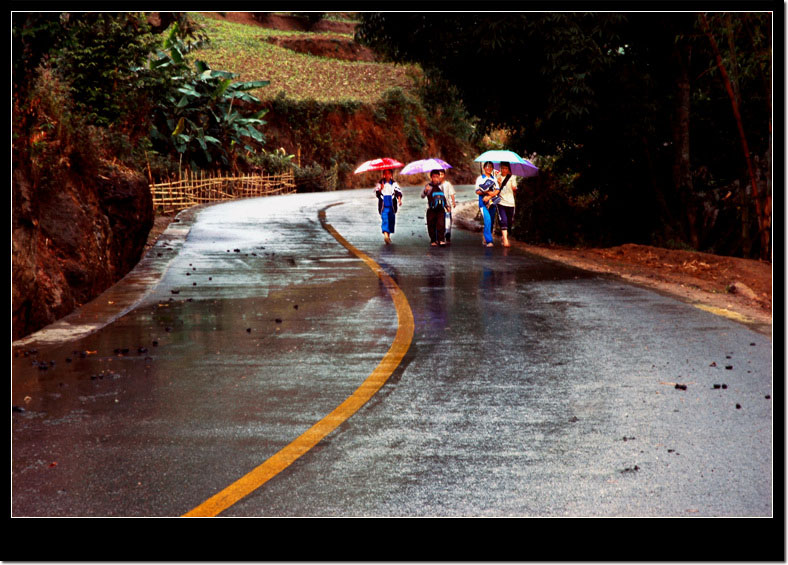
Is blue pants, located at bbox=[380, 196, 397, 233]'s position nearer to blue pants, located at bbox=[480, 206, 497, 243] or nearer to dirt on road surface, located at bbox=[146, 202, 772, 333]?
blue pants, located at bbox=[480, 206, 497, 243]

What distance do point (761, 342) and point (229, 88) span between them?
147 feet

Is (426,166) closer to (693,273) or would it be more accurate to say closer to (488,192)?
(488,192)

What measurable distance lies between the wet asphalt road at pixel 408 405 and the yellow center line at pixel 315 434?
0.08m

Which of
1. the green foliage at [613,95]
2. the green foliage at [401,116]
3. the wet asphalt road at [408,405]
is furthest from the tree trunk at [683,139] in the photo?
the green foliage at [401,116]

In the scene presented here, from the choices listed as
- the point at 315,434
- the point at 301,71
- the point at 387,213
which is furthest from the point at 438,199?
the point at 301,71

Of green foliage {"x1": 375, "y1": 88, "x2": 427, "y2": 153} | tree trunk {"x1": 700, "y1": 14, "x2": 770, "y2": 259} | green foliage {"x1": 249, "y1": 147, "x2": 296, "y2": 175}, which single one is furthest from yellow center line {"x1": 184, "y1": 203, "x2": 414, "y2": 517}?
green foliage {"x1": 375, "y1": 88, "x2": 427, "y2": 153}

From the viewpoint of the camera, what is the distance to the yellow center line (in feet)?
18.1

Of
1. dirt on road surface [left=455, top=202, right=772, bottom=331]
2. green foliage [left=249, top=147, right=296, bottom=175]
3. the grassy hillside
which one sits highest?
the grassy hillside

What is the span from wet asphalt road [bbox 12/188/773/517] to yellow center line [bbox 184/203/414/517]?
0.27 ft

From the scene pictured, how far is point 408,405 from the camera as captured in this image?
Answer: 303 inches

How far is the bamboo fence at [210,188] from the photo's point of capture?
128ft

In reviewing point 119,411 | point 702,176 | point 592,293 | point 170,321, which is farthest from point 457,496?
point 702,176

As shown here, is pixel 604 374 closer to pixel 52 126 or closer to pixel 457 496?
pixel 457 496

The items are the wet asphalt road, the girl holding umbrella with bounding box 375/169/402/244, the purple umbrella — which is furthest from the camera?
the girl holding umbrella with bounding box 375/169/402/244
